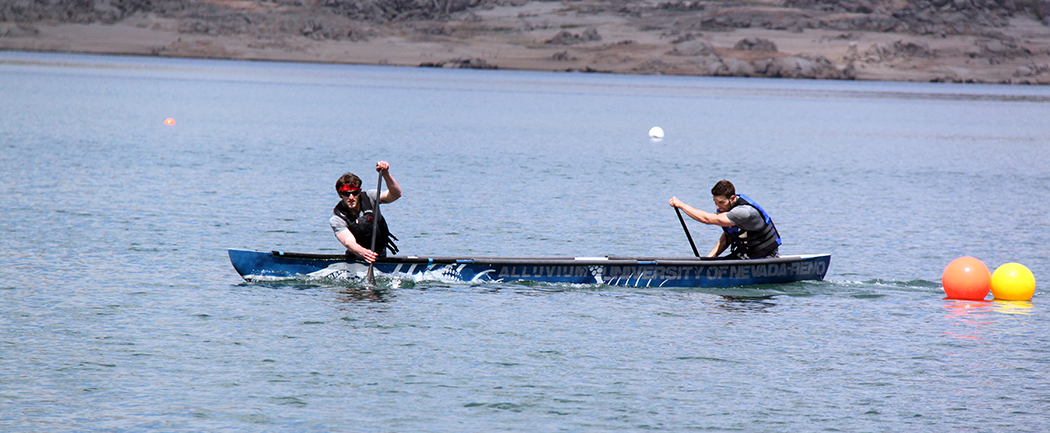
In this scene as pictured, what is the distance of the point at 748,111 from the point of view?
94.6 meters

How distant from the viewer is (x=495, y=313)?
50.4 ft

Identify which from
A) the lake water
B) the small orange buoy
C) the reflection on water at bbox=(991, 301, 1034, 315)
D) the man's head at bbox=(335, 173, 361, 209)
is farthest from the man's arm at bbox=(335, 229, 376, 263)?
the reflection on water at bbox=(991, 301, 1034, 315)

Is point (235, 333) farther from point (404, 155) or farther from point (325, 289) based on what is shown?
point (404, 155)

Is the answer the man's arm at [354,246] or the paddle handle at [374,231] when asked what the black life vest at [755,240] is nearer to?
the paddle handle at [374,231]

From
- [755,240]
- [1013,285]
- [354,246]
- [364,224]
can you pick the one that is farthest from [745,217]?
[354,246]

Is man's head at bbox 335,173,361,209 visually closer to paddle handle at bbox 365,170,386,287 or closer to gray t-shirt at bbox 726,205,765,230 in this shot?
paddle handle at bbox 365,170,386,287

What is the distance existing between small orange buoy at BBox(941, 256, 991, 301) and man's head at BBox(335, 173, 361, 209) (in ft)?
27.7

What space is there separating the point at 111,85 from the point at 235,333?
91.2 meters

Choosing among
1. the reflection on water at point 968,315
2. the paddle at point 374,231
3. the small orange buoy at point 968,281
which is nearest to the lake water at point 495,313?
the reflection on water at point 968,315

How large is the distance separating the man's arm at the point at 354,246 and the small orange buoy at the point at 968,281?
8.17 meters

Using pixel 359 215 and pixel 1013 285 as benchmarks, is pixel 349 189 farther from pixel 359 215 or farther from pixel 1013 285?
pixel 1013 285

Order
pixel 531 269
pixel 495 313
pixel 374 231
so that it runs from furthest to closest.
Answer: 1. pixel 531 269
2. pixel 374 231
3. pixel 495 313

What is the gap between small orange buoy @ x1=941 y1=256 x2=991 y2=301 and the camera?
55.0 ft

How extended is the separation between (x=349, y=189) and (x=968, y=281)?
28.6ft
